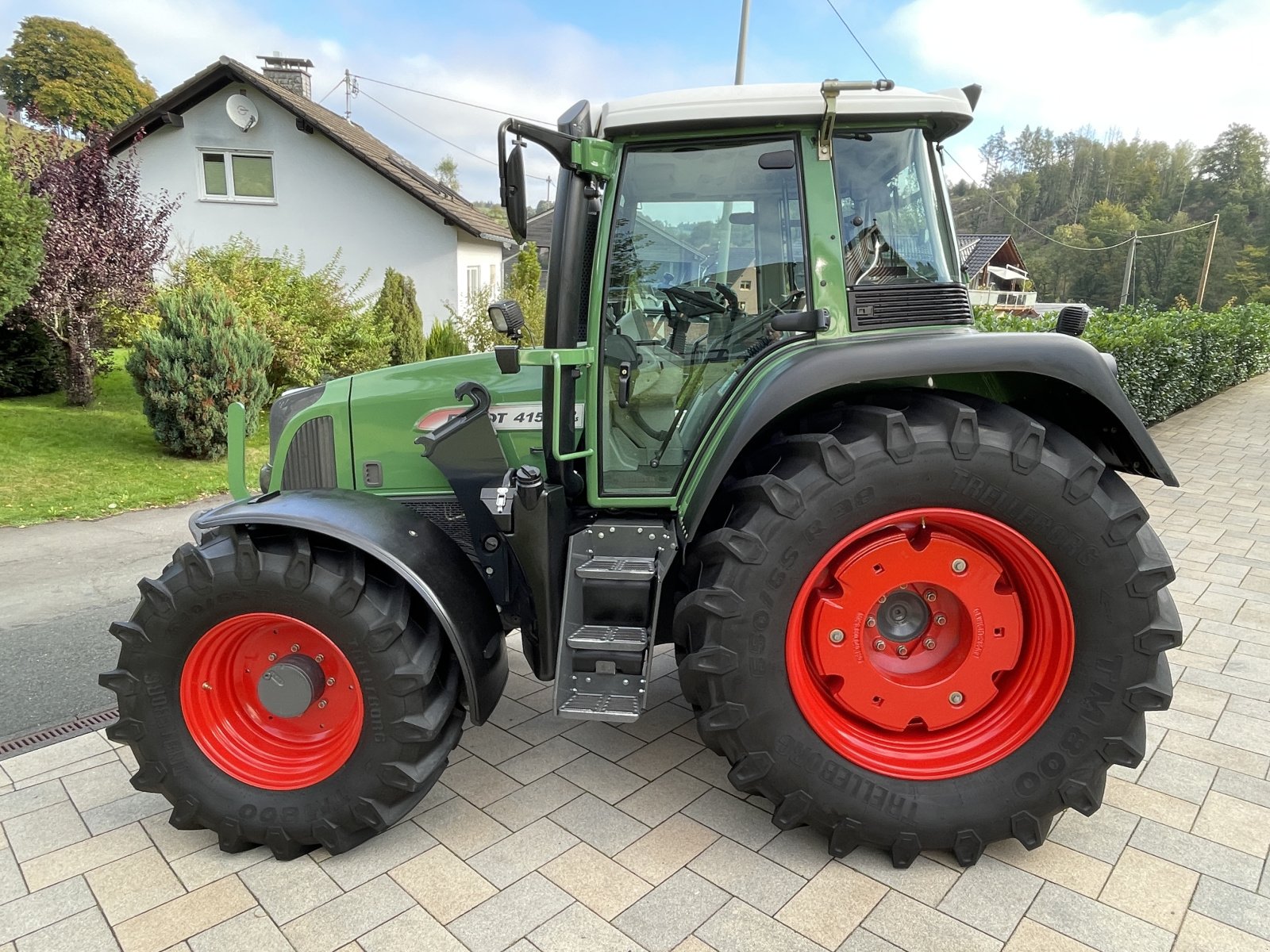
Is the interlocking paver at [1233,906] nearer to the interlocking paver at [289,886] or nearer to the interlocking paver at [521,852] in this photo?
the interlocking paver at [521,852]

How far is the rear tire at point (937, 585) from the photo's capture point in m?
2.18

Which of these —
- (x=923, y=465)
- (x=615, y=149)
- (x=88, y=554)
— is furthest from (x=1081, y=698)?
(x=88, y=554)

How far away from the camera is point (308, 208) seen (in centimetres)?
1631

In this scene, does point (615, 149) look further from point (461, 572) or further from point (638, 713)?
point (638, 713)

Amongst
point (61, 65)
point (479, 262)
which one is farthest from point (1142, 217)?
point (61, 65)

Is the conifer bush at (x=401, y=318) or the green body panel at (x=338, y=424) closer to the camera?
the green body panel at (x=338, y=424)

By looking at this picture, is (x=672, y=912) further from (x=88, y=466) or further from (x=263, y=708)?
(x=88, y=466)

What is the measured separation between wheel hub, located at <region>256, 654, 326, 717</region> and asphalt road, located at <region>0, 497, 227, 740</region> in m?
1.54

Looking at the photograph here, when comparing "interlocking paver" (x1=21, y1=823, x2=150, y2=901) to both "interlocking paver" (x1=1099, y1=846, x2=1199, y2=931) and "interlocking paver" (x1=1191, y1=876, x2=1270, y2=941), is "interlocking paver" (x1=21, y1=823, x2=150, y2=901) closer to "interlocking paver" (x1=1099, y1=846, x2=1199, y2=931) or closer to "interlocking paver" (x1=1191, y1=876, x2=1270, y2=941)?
"interlocking paver" (x1=1099, y1=846, x2=1199, y2=931)

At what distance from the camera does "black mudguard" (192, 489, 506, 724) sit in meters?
2.31

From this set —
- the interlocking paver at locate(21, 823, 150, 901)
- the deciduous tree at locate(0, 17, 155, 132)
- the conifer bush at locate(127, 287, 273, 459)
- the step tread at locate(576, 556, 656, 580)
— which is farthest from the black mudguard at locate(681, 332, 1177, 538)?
the deciduous tree at locate(0, 17, 155, 132)

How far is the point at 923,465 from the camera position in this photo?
7.13 ft

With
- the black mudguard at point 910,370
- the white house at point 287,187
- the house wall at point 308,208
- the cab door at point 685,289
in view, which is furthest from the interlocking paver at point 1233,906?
the white house at point 287,187

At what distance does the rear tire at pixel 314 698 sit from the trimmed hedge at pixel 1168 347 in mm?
5882
